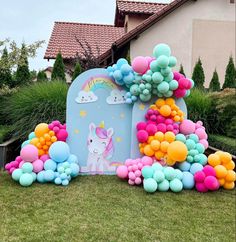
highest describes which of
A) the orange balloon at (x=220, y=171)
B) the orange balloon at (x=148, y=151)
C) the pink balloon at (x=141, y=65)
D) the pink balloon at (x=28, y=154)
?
the pink balloon at (x=141, y=65)

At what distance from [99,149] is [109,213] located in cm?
152

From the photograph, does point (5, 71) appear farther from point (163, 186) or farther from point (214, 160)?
point (214, 160)

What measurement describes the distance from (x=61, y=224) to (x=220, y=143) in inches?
151

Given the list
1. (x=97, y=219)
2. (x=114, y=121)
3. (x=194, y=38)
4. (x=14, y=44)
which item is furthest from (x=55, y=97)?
(x=194, y=38)

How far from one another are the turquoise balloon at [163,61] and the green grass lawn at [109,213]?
1788 millimetres

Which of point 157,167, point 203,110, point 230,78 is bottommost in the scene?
point 157,167

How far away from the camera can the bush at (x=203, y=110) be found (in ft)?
23.3

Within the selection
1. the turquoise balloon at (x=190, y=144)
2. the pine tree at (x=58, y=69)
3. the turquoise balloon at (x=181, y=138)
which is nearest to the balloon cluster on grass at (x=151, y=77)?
the turquoise balloon at (x=181, y=138)

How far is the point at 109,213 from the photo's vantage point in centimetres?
339

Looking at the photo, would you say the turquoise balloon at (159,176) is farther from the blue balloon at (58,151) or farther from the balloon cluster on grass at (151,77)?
the blue balloon at (58,151)

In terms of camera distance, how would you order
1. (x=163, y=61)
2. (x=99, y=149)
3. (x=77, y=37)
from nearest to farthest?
(x=163, y=61) < (x=99, y=149) < (x=77, y=37)

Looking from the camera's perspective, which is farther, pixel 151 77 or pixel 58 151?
pixel 151 77

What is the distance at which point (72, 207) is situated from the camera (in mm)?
3527

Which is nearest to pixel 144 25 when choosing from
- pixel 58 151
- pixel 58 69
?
pixel 58 69
